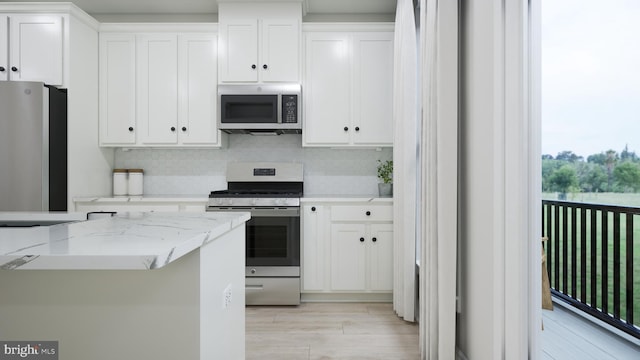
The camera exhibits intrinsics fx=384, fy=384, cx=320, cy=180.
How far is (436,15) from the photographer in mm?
2102

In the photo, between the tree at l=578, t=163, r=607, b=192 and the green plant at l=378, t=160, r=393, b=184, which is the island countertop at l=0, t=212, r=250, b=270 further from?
the green plant at l=378, t=160, r=393, b=184

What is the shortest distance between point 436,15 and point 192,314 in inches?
75.2

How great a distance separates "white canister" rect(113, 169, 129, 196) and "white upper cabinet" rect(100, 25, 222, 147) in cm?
34

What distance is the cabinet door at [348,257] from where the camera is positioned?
10.8 feet

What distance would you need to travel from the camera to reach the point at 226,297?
58.0 inches

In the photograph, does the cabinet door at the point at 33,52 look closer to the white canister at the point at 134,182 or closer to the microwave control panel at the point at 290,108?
the white canister at the point at 134,182

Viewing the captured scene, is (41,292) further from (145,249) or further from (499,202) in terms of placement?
(499,202)

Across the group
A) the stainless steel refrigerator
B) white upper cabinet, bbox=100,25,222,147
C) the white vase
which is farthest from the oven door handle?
the stainless steel refrigerator

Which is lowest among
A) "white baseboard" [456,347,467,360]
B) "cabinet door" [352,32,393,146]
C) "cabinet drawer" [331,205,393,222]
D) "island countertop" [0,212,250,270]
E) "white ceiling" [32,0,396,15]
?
"white baseboard" [456,347,467,360]

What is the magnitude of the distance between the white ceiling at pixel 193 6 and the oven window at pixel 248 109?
926 millimetres

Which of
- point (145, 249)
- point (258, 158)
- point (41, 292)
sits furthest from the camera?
point (258, 158)

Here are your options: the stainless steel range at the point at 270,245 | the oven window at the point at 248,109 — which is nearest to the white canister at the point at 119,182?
the stainless steel range at the point at 270,245

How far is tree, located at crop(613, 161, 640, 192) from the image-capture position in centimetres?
127

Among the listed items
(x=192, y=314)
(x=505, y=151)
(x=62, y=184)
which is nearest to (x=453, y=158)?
(x=505, y=151)
